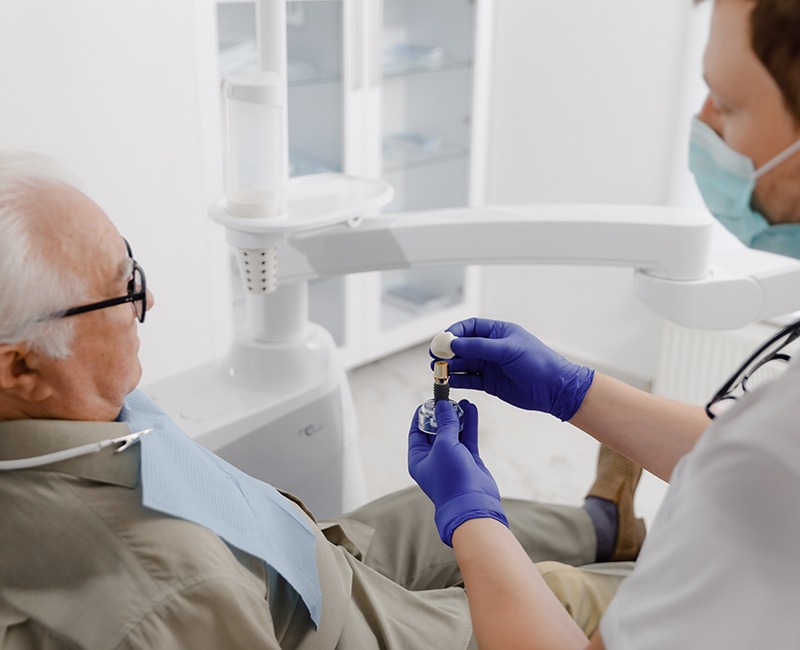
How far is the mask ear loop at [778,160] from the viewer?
2.48 ft

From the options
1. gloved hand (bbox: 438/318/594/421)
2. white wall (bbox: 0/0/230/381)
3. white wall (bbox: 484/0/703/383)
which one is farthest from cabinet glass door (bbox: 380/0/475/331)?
gloved hand (bbox: 438/318/594/421)

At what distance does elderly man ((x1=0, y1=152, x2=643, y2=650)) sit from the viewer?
979 millimetres

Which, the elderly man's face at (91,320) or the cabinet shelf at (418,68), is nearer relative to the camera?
the elderly man's face at (91,320)

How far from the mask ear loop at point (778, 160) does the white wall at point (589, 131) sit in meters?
2.06

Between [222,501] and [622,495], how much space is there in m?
0.92

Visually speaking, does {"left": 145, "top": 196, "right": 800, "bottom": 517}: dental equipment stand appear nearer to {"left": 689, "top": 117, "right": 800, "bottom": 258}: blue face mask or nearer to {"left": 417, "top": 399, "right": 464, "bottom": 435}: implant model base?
{"left": 417, "top": 399, "right": 464, "bottom": 435}: implant model base

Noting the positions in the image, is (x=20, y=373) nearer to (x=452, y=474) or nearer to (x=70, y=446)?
(x=70, y=446)

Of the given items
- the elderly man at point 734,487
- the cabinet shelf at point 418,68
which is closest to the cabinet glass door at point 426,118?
the cabinet shelf at point 418,68

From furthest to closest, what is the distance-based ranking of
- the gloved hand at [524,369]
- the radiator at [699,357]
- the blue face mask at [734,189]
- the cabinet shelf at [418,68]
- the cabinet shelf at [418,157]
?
1. the cabinet shelf at [418,157]
2. the cabinet shelf at [418,68]
3. the radiator at [699,357]
4. the gloved hand at [524,369]
5. the blue face mask at [734,189]

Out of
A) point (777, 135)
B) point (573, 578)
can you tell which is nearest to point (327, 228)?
point (573, 578)

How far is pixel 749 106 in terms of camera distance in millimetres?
772

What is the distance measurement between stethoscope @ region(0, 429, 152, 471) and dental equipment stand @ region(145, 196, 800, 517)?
494mm

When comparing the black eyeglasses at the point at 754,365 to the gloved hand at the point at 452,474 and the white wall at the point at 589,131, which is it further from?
the white wall at the point at 589,131

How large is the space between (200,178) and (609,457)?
135cm
